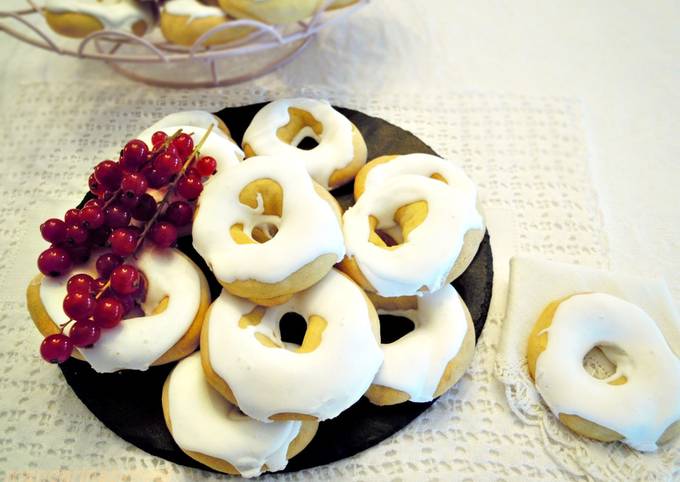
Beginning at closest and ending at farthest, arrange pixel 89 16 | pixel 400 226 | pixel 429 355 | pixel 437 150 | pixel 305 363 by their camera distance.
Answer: pixel 305 363 → pixel 429 355 → pixel 400 226 → pixel 89 16 → pixel 437 150

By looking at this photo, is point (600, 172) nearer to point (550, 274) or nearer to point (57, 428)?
point (550, 274)

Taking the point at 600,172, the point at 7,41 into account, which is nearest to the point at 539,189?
the point at 600,172

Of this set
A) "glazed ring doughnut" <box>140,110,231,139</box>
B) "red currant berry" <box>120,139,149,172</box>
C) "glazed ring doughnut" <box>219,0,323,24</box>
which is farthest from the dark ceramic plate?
"glazed ring doughnut" <box>219,0,323,24</box>

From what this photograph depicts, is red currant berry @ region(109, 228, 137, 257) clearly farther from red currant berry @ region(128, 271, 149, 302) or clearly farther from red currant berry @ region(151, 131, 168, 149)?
red currant berry @ region(151, 131, 168, 149)

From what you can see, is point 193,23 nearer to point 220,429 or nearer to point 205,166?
point 205,166

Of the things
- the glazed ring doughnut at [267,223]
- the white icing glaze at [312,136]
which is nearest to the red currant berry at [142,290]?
the glazed ring doughnut at [267,223]

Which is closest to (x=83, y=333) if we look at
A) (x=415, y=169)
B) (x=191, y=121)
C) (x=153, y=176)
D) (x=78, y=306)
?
(x=78, y=306)
